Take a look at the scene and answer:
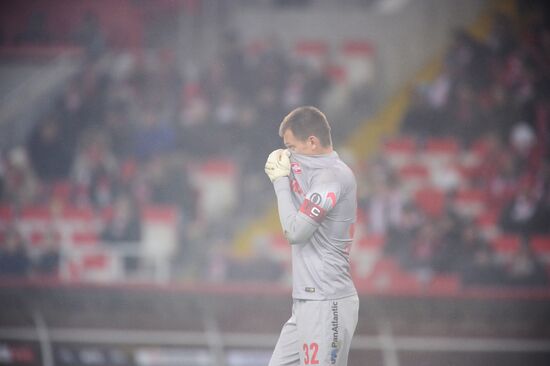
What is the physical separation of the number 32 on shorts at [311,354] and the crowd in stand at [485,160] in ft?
21.8

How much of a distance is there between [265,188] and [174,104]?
7.43 feet

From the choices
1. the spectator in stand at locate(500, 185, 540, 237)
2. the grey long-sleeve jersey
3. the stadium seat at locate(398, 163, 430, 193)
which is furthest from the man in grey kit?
the stadium seat at locate(398, 163, 430, 193)

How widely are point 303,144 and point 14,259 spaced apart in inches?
321

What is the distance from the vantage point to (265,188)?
13.2m

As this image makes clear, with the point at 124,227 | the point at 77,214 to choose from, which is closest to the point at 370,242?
the point at 124,227

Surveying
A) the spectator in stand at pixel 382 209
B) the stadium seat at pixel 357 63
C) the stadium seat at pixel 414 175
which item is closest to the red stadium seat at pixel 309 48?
the stadium seat at pixel 357 63

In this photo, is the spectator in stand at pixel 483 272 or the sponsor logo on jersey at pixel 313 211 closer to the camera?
the sponsor logo on jersey at pixel 313 211

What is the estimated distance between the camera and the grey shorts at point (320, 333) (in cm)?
412

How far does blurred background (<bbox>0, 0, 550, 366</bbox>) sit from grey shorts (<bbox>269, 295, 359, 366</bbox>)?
11.5 feet

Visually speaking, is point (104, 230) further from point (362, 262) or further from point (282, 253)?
point (362, 262)

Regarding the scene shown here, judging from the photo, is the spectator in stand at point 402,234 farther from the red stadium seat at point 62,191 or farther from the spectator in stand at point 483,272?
the red stadium seat at point 62,191

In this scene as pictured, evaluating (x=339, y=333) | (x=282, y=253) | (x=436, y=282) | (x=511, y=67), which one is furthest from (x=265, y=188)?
(x=339, y=333)

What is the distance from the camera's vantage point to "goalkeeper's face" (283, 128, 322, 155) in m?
4.21

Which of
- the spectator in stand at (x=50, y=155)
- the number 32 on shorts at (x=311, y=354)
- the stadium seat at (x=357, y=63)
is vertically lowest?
the number 32 on shorts at (x=311, y=354)
